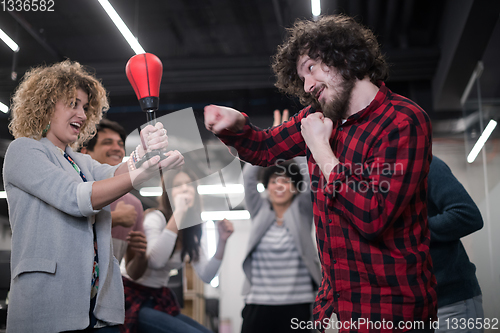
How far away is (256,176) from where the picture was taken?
2795 mm

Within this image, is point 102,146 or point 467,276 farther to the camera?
point 102,146

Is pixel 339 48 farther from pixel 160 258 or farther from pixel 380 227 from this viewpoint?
pixel 160 258

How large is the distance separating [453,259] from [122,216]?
168 centimetres

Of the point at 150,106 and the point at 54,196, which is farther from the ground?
the point at 150,106

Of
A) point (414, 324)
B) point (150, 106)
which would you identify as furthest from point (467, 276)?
point (150, 106)

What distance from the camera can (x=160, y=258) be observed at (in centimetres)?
244

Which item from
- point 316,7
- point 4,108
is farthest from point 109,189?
point 316,7

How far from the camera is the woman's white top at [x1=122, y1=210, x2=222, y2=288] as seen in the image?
2432mm

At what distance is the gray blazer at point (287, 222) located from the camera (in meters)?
2.56

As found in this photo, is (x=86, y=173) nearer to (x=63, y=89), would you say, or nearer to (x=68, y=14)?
(x=63, y=89)

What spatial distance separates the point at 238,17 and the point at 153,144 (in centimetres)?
334

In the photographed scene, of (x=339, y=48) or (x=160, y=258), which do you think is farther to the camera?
(x=160, y=258)

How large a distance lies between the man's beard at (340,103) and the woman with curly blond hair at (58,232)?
0.50 m

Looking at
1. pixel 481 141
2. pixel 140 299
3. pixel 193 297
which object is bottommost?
pixel 193 297
